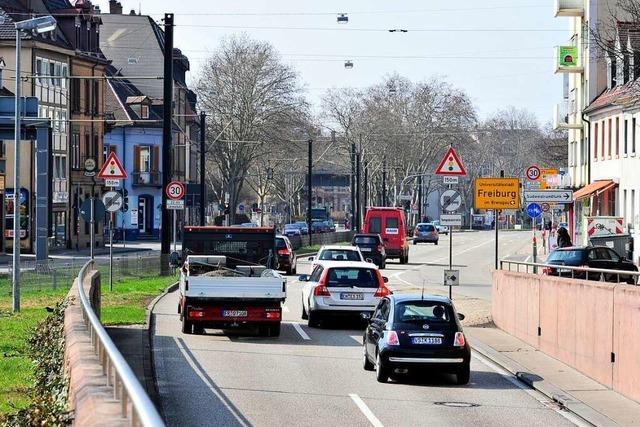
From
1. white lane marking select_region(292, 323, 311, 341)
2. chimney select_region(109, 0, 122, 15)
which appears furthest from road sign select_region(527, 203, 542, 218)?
chimney select_region(109, 0, 122, 15)

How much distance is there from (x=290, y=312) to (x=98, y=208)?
556 centimetres

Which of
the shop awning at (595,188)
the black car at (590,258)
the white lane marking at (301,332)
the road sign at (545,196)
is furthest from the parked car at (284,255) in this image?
the white lane marking at (301,332)

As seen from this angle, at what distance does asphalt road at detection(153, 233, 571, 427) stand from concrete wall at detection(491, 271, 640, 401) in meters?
1.27

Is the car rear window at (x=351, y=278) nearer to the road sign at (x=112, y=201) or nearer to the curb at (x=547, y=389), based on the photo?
the curb at (x=547, y=389)

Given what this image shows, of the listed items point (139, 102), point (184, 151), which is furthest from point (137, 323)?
point (184, 151)

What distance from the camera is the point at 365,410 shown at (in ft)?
56.0

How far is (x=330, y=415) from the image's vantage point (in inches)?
648

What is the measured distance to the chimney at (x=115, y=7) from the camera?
112 meters

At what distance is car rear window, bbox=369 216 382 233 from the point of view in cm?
6688

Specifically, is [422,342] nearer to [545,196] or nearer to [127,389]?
[127,389]

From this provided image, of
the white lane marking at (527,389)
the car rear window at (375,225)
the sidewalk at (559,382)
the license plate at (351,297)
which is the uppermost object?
the car rear window at (375,225)

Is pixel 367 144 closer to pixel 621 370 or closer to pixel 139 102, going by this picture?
pixel 139 102

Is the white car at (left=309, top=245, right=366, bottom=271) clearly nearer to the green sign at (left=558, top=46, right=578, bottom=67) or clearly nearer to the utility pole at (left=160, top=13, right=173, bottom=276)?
the utility pole at (left=160, top=13, right=173, bottom=276)

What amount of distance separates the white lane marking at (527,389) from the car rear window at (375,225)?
41802 millimetres
